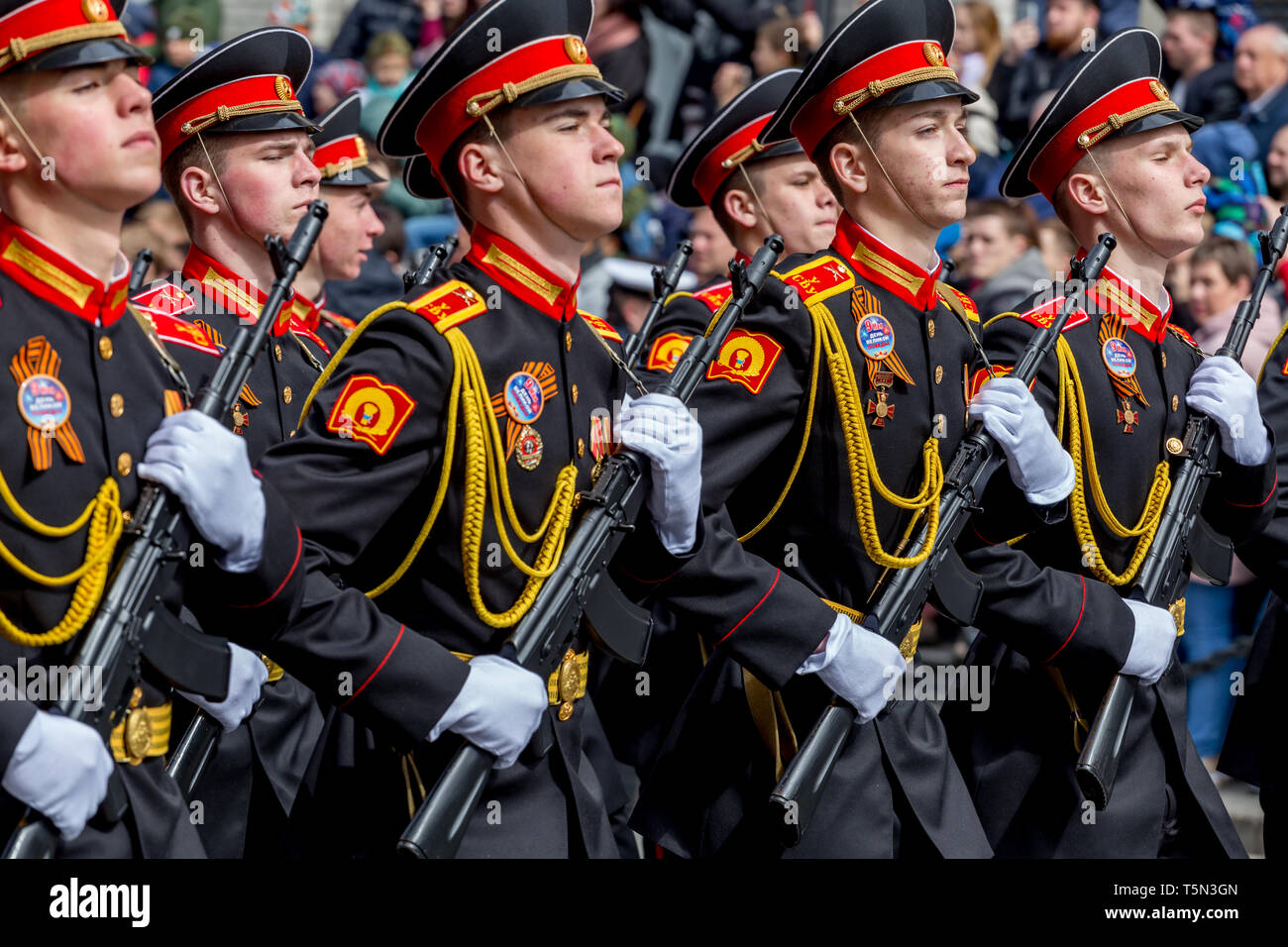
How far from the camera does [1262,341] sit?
753cm

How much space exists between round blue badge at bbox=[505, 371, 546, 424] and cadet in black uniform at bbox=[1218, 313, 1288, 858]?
2379mm

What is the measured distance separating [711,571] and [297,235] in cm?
124

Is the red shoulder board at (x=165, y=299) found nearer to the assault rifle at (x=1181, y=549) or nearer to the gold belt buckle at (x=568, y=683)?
the gold belt buckle at (x=568, y=683)

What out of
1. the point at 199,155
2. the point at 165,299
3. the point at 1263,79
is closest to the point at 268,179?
the point at 199,155

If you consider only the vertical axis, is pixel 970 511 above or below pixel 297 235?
below

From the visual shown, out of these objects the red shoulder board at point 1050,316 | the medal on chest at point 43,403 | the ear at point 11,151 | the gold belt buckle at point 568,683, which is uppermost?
the ear at point 11,151

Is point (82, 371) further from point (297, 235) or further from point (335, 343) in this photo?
point (335, 343)

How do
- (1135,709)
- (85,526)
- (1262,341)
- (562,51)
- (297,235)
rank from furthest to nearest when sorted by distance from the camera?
(1262,341) → (1135,709) → (562,51) → (297,235) → (85,526)

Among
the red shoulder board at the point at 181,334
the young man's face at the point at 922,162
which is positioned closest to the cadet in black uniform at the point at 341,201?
the red shoulder board at the point at 181,334

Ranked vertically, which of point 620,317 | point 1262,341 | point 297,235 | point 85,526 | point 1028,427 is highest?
point 297,235

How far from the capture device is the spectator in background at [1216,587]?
301 inches

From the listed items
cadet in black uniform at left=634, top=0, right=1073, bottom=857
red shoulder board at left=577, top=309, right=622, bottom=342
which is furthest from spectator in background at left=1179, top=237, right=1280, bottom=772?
red shoulder board at left=577, top=309, right=622, bottom=342

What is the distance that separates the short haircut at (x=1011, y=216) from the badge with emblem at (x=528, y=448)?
512 centimetres

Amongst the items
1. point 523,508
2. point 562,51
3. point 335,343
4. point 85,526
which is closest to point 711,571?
point 523,508
